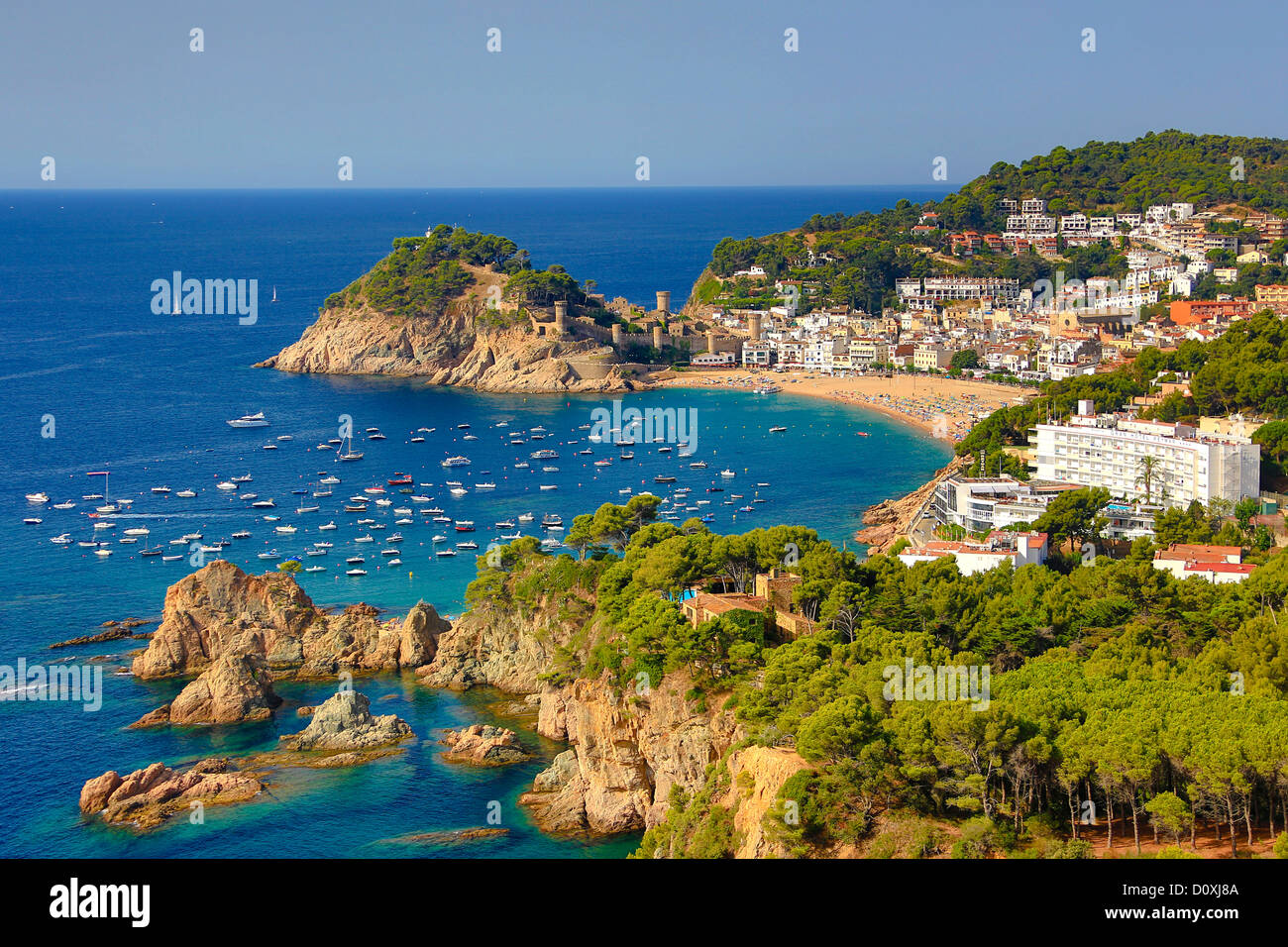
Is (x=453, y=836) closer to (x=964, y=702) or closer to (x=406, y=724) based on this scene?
(x=406, y=724)

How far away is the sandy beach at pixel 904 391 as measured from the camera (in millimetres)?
58562

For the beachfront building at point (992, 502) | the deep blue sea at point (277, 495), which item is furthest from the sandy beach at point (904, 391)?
the beachfront building at point (992, 502)

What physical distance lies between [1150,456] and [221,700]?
25.6m

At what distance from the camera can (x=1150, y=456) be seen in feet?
123

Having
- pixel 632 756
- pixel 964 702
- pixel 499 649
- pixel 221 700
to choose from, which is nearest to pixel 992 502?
pixel 499 649

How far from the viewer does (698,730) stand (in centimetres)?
2152

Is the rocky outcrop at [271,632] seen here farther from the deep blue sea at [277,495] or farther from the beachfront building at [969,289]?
the beachfront building at [969,289]

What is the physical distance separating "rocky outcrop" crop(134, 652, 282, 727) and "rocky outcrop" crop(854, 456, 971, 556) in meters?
17.7

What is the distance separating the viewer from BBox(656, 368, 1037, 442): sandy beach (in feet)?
192

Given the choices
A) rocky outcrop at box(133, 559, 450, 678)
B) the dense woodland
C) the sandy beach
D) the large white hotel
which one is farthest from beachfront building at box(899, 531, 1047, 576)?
the sandy beach

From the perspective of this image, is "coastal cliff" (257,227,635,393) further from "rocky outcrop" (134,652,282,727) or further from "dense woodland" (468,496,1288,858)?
"rocky outcrop" (134,652,282,727)

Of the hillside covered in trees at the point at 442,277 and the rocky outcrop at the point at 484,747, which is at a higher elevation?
the hillside covered in trees at the point at 442,277

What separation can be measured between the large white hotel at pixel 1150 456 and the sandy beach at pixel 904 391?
15208 millimetres
